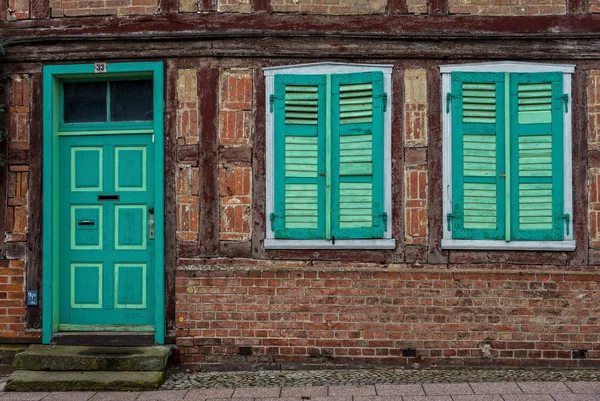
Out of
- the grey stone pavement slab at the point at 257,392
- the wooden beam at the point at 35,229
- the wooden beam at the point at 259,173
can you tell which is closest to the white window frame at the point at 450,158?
the wooden beam at the point at 259,173

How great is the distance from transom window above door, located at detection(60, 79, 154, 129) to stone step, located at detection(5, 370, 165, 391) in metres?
2.62

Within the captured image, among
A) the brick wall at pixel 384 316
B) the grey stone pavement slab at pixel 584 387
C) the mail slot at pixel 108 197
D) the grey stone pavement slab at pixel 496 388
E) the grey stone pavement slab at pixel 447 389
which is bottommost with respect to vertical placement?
the grey stone pavement slab at pixel 447 389

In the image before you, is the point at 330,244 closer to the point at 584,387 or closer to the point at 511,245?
the point at 511,245

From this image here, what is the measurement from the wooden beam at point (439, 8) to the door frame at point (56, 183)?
2888mm

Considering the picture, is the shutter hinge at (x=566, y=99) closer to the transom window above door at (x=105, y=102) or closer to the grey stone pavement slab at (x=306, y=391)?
the grey stone pavement slab at (x=306, y=391)

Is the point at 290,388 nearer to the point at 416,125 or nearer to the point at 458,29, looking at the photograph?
the point at 416,125

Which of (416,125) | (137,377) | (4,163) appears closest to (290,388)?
(137,377)

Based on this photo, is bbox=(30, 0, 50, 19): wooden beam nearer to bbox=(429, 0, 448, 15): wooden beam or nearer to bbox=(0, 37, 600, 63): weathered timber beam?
bbox=(0, 37, 600, 63): weathered timber beam

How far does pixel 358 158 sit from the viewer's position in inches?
259

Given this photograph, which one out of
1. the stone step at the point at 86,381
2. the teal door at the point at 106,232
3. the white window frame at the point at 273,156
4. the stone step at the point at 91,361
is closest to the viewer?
the stone step at the point at 86,381

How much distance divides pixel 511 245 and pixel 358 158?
5.88 feet

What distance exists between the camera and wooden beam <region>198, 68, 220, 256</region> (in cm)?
662

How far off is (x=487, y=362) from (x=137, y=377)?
3473 mm

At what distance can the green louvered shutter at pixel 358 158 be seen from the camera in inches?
258
